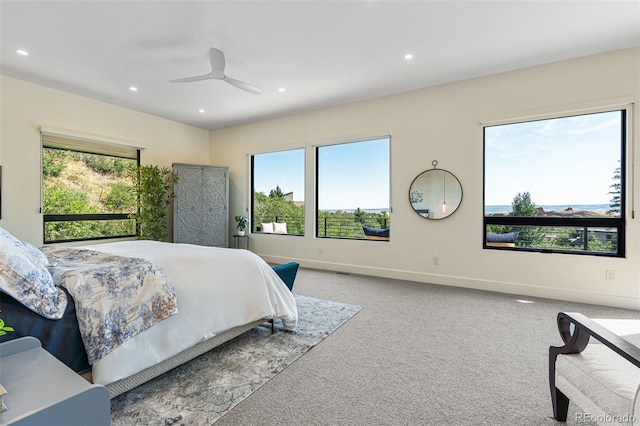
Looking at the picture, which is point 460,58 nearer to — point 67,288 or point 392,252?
point 392,252

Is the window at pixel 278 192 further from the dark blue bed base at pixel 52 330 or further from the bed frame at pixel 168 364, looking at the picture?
the dark blue bed base at pixel 52 330

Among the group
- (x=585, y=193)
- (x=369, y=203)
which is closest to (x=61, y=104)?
(x=369, y=203)

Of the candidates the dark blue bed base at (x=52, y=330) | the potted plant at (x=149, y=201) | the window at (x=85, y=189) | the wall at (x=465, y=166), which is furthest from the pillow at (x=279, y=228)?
the dark blue bed base at (x=52, y=330)

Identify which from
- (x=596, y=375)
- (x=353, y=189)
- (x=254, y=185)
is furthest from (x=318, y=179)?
(x=596, y=375)

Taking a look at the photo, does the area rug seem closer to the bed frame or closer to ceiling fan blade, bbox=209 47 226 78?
the bed frame

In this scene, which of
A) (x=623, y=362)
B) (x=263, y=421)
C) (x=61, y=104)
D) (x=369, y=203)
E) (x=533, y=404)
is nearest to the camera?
(x=623, y=362)

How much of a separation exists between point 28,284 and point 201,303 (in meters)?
0.87

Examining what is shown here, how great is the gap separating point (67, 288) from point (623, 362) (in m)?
2.73

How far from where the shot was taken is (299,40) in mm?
3016

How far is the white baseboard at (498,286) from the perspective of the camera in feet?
10.6

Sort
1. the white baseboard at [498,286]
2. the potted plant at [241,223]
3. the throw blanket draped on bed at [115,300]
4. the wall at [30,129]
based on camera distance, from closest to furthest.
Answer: the throw blanket draped on bed at [115,300] → the white baseboard at [498,286] → the wall at [30,129] → the potted plant at [241,223]

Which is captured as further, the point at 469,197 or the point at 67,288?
the point at 469,197

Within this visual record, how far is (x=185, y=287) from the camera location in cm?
189

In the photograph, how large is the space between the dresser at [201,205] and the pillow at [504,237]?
4.86 metres
